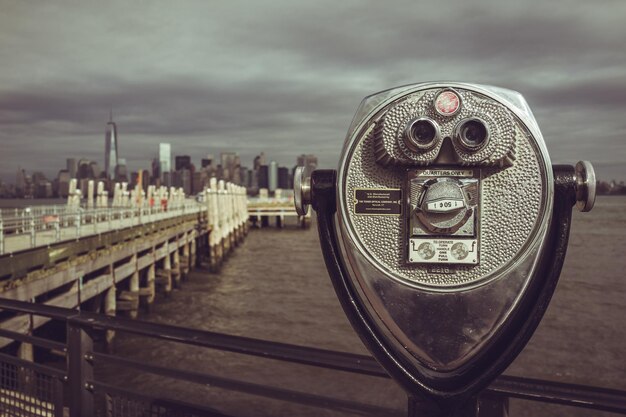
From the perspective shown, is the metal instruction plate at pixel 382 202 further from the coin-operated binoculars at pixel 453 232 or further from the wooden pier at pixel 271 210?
the wooden pier at pixel 271 210

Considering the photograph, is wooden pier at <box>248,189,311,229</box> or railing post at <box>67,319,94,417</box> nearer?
railing post at <box>67,319,94,417</box>

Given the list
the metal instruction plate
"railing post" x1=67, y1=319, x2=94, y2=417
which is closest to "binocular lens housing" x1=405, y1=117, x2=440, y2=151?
the metal instruction plate

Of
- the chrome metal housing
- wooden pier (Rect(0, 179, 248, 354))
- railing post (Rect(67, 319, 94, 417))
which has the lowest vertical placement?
wooden pier (Rect(0, 179, 248, 354))

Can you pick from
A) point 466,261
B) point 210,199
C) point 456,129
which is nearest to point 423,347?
point 466,261

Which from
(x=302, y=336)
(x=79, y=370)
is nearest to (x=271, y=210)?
(x=302, y=336)

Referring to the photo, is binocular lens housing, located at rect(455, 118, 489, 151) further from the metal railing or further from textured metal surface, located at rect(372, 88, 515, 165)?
the metal railing

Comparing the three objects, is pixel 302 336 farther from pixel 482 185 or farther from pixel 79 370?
pixel 482 185

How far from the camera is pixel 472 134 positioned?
61.7 inches

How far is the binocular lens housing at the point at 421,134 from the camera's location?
154cm

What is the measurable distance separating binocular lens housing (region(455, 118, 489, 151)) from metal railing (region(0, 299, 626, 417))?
0.71 meters

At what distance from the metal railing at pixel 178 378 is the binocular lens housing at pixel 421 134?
718 millimetres

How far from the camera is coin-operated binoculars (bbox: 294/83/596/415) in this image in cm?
152

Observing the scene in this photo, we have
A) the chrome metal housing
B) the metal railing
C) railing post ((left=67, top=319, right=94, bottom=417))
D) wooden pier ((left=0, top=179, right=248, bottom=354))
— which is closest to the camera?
the chrome metal housing

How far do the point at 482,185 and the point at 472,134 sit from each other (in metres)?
0.14
